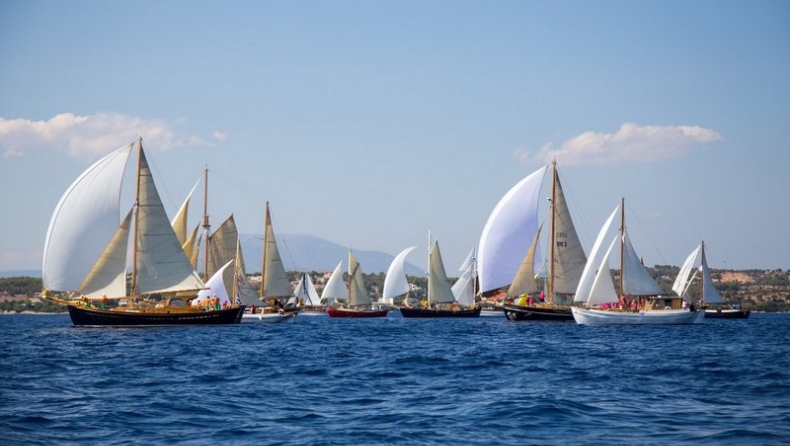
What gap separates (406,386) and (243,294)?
5978 centimetres

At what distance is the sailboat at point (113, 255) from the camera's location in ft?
182

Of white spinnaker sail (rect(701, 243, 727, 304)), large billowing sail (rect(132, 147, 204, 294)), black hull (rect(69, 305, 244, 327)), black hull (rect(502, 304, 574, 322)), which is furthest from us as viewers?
white spinnaker sail (rect(701, 243, 727, 304))

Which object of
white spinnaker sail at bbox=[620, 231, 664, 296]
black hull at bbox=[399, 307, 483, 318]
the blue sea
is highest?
white spinnaker sail at bbox=[620, 231, 664, 296]

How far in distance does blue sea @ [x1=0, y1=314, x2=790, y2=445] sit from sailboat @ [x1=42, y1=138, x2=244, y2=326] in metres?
14.1

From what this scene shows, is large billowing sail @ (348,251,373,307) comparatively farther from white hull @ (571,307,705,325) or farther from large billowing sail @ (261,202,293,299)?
white hull @ (571,307,705,325)

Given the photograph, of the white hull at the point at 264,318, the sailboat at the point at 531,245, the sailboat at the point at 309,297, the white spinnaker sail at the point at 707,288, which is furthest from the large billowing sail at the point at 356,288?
the sailboat at the point at 531,245

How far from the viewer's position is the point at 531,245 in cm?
7694

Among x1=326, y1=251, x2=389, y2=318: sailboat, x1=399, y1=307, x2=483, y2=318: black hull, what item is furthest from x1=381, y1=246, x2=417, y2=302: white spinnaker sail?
x1=399, y1=307, x2=483, y2=318: black hull

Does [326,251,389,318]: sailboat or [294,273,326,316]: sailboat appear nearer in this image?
[326,251,389,318]: sailboat

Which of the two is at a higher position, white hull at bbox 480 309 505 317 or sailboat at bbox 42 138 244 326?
sailboat at bbox 42 138 244 326

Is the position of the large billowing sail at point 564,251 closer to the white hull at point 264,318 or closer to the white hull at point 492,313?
the white hull at point 264,318

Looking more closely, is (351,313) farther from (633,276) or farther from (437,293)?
(633,276)

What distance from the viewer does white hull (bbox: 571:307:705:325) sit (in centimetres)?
7012

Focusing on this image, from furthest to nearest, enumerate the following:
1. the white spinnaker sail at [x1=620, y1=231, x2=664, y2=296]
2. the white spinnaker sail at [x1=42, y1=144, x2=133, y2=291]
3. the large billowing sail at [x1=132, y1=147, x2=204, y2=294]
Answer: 1. the white spinnaker sail at [x1=620, y1=231, x2=664, y2=296]
2. the large billowing sail at [x1=132, y1=147, x2=204, y2=294]
3. the white spinnaker sail at [x1=42, y1=144, x2=133, y2=291]
